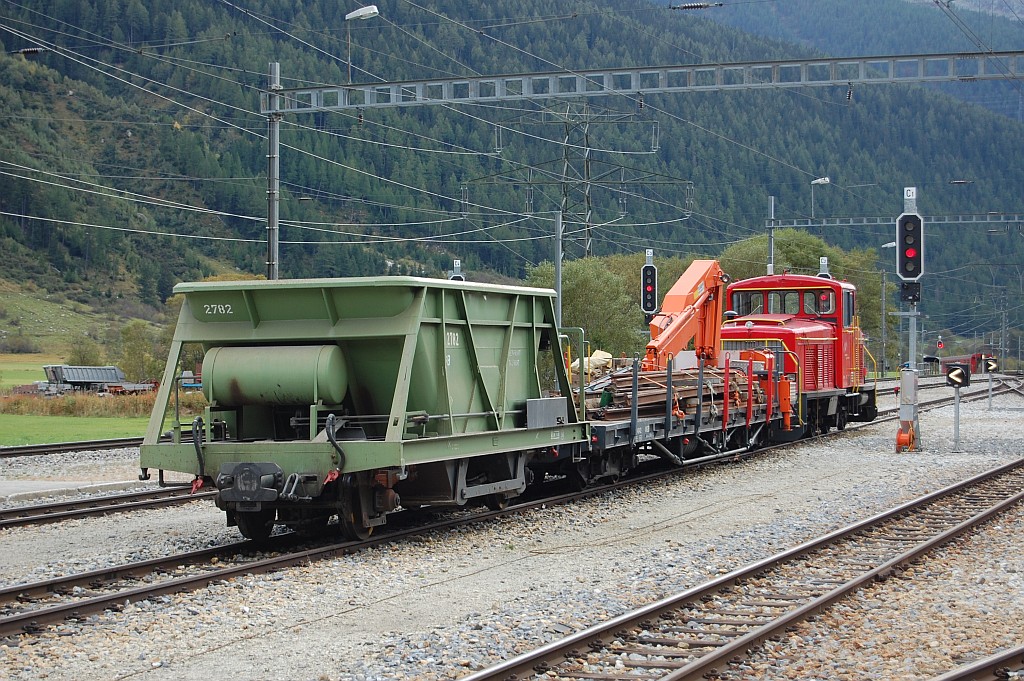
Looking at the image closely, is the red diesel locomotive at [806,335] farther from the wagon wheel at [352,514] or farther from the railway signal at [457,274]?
the wagon wheel at [352,514]

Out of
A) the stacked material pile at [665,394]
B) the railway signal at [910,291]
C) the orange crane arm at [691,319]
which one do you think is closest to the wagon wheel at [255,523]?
the stacked material pile at [665,394]

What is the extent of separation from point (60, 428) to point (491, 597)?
22.7m

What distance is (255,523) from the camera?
11914mm

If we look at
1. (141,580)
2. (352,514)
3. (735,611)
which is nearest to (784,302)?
(352,514)

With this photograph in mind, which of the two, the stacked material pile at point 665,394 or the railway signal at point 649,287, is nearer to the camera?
the stacked material pile at point 665,394

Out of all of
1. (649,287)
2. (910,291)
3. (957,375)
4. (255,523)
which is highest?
(649,287)

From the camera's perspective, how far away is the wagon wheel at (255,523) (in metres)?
11.8

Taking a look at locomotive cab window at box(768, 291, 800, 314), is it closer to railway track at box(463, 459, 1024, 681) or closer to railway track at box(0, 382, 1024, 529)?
railway track at box(463, 459, 1024, 681)

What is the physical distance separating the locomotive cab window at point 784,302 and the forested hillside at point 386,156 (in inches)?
2486

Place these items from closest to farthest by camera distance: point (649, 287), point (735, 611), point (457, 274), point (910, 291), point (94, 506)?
1. point (735, 611)
2. point (94, 506)
3. point (457, 274)
4. point (910, 291)
5. point (649, 287)

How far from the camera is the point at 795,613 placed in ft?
27.9

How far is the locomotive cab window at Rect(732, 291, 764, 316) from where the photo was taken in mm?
25188

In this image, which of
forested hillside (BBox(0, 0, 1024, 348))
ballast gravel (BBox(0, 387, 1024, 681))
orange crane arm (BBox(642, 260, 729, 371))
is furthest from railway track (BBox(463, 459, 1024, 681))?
forested hillside (BBox(0, 0, 1024, 348))

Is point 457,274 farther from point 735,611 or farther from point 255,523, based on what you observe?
point 735,611
